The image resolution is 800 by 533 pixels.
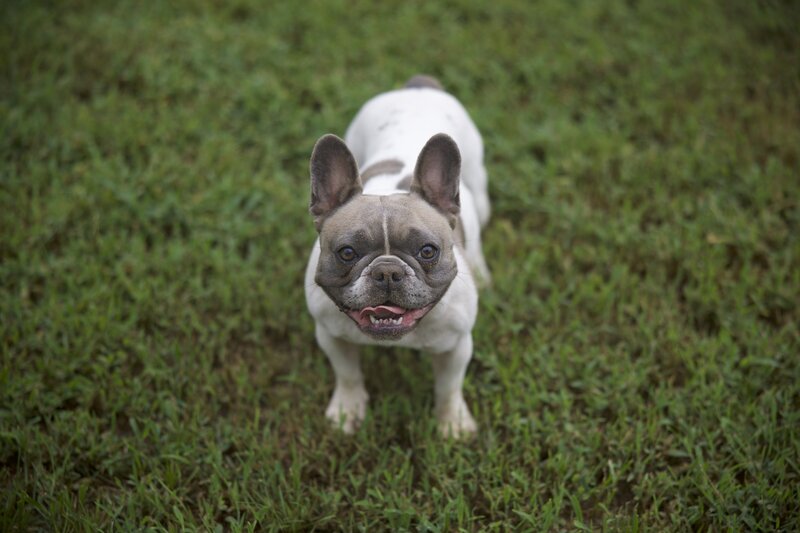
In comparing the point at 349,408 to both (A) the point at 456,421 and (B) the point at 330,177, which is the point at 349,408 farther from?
(B) the point at 330,177

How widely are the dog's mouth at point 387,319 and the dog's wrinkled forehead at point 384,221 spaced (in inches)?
11.8

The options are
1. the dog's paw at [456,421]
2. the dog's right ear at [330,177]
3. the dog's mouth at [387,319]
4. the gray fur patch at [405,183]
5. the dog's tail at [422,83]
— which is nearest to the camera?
the dog's mouth at [387,319]

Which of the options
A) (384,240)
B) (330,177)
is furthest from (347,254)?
(330,177)

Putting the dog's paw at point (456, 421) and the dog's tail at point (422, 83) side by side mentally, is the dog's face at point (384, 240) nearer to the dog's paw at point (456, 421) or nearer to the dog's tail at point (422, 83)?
the dog's paw at point (456, 421)

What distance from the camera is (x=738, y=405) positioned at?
4191 mm

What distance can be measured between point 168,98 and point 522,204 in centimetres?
331

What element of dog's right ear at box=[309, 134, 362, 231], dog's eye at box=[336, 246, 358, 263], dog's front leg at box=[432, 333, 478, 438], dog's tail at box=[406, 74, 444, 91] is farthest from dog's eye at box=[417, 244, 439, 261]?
dog's tail at box=[406, 74, 444, 91]

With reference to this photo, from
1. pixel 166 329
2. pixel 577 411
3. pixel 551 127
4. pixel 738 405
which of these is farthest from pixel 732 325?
pixel 166 329

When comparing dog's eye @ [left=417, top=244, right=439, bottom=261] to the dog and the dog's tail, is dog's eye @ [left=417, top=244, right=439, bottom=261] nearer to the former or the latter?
the dog

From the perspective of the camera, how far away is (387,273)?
3172mm

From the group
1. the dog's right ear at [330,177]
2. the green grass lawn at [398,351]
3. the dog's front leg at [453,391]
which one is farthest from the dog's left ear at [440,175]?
the green grass lawn at [398,351]

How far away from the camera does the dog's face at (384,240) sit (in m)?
3.24

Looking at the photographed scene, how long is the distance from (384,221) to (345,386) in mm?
1288

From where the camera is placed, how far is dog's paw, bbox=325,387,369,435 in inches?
166
